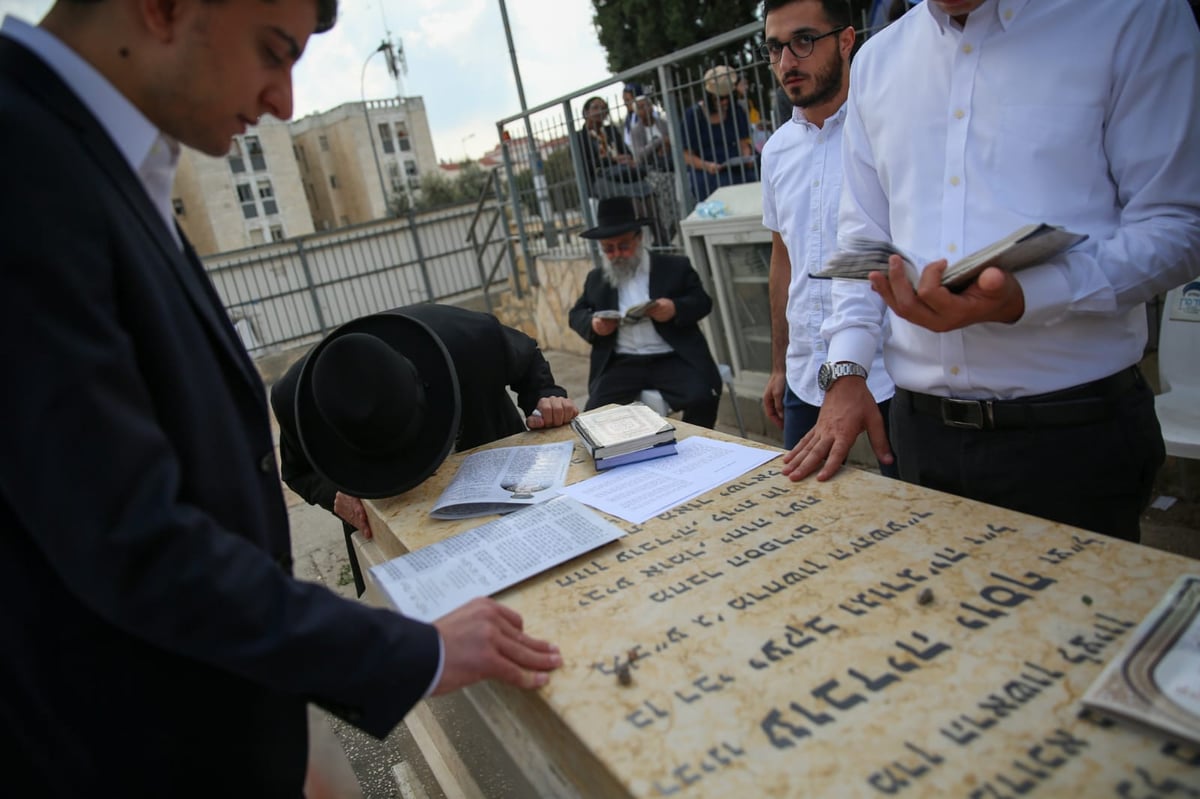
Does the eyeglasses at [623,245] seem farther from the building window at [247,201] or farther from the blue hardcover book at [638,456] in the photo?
the building window at [247,201]

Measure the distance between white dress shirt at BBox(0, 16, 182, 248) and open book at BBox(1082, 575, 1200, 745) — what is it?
1354mm

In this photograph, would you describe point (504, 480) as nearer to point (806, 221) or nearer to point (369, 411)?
point (369, 411)

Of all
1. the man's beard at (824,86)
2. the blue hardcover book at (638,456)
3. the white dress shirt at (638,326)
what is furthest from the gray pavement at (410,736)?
the man's beard at (824,86)

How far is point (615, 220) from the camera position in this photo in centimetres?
467

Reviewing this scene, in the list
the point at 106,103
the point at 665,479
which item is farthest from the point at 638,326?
the point at 106,103

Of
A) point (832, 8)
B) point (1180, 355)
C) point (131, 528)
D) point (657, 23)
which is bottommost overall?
point (1180, 355)

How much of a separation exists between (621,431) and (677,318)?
7.95ft

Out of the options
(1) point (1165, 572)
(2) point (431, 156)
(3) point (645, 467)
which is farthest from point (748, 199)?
(2) point (431, 156)

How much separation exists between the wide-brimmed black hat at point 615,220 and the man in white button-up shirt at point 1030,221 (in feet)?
9.33

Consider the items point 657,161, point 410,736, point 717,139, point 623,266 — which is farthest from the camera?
point 657,161

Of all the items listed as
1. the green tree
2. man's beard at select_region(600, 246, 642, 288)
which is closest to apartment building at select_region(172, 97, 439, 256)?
the green tree

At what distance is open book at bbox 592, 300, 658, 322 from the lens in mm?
4414

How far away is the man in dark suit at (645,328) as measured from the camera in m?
4.44

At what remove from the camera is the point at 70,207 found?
33.6 inches
